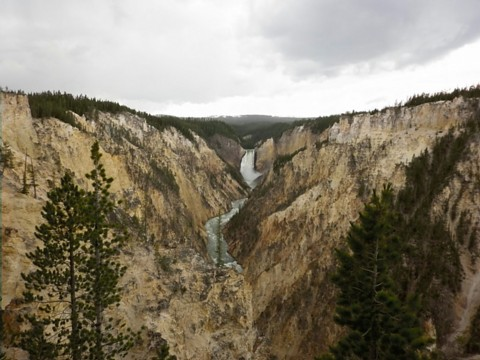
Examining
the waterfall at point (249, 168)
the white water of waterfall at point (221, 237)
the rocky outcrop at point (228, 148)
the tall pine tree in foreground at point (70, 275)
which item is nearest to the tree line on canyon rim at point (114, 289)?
the tall pine tree in foreground at point (70, 275)

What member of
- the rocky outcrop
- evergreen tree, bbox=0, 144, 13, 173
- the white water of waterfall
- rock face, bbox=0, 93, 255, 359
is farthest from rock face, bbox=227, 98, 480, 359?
the rocky outcrop

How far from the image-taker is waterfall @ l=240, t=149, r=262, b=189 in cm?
11744

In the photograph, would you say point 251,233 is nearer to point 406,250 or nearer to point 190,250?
point 406,250

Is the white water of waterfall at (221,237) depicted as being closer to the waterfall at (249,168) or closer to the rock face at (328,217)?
the waterfall at (249,168)

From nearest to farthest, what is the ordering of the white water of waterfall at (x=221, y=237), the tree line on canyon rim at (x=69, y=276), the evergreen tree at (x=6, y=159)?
the tree line on canyon rim at (x=69, y=276) → the evergreen tree at (x=6, y=159) → the white water of waterfall at (x=221, y=237)

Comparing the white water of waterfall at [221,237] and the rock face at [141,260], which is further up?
the rock face at [141,260]

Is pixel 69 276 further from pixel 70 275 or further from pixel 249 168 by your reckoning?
pixel 249 168

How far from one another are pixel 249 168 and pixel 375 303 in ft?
359

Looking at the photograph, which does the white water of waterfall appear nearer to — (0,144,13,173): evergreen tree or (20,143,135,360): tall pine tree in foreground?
(0,144,13,173): evergreen tree

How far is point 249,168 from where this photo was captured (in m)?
124

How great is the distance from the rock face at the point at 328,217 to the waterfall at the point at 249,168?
62.4m

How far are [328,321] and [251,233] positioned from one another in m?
20.8

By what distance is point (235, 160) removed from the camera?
125 m

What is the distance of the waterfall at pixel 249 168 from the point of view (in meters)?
117
